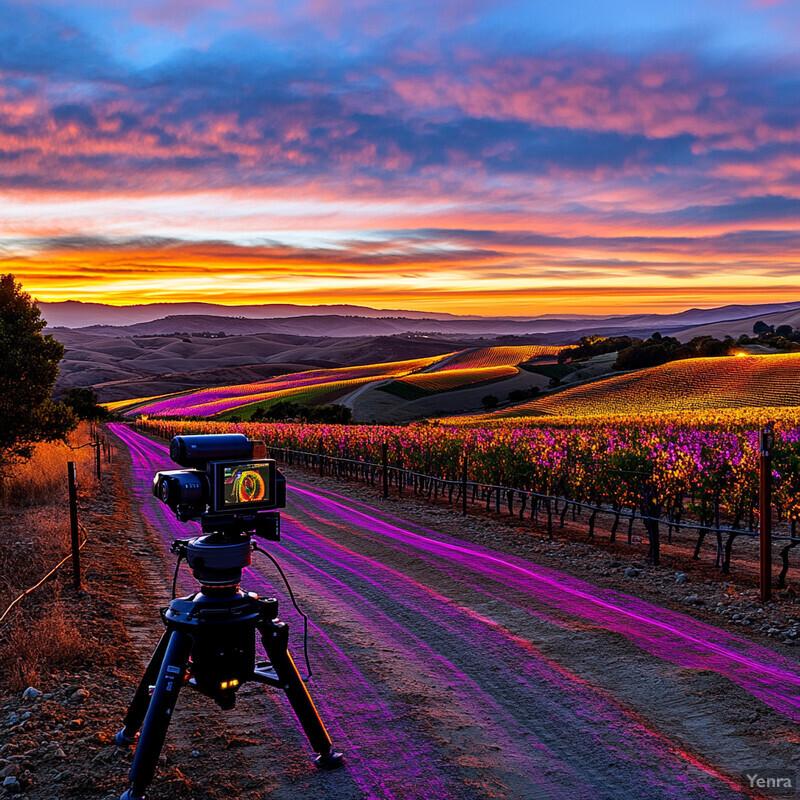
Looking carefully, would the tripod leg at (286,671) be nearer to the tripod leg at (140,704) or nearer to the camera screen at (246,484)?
the tripod leg at (140,704)

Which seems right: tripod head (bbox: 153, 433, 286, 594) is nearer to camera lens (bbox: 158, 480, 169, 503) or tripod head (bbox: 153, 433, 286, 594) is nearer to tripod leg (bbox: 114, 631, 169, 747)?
camera lens (bbox: 158, 480, 169, 503)

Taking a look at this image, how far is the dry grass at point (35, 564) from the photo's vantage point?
7070mm

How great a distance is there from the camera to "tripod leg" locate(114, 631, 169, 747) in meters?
5.08

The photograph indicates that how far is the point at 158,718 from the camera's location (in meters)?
4.53

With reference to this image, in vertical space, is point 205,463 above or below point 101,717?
above

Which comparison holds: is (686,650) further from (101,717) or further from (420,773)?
(101,717)

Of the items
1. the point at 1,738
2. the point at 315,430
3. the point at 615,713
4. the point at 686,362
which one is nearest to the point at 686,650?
the point at 615,713

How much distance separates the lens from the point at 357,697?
650 centimetres

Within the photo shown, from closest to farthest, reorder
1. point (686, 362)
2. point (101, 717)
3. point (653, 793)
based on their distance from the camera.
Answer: point (653, 793) < point (101, 717) < point (686, 362)

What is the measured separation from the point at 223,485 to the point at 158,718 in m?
1.56

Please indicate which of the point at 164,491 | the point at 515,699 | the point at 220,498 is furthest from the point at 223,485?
the point at 515,699

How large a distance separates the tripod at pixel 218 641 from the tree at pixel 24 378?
16.3 m

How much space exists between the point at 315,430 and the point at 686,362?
71.2 meters

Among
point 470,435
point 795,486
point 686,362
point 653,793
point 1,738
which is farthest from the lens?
point 686,362
